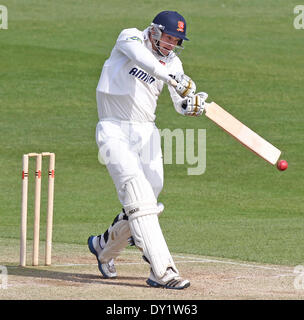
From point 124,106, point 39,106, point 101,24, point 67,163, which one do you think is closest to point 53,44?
point 101,24

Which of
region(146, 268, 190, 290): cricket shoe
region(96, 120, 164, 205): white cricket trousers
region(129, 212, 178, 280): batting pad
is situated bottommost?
region(146, 268, 190, 290): cricket shoe

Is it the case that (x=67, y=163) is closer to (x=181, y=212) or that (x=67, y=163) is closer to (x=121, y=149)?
(x=181, y=212)

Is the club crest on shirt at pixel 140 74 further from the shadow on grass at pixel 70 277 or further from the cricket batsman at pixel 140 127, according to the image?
the shadow on grass at pixel 70 277

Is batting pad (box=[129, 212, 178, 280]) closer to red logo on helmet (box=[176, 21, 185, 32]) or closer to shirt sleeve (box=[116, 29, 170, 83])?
shirt sleeve (box=[116, 29, 170, 83])

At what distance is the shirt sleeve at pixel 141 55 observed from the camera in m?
7.55

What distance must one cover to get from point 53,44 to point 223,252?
15.2m

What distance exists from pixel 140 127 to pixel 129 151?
0.27 metres

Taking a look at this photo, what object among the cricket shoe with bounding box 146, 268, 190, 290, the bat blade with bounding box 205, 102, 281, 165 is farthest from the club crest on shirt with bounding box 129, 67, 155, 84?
the cricket shoe with bounding box 146, 268, 190, 290

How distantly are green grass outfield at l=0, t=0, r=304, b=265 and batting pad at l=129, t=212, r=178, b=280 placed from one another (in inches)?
75.7

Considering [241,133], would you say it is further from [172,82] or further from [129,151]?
[129,151]

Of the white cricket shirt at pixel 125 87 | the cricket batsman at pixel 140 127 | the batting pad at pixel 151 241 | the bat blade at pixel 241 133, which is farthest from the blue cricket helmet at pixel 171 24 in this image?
the batting pad at pixel 151 241

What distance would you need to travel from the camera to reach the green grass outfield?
11713 mm

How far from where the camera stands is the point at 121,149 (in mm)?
7730

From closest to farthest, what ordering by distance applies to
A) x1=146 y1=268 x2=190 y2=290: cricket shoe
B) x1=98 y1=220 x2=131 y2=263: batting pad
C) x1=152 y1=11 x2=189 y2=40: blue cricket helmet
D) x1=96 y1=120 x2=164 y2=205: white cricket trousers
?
x1=146 y1=268 x2=190 y2=290: cricket shoe < x1=96 y1=120 x2=164 y2=205: white cricket trousers < x1=152 y1=11 x2=189 y2=40: blue cricket helmet < x1=98 y1=220 x2=131 y2=263: batting pad
